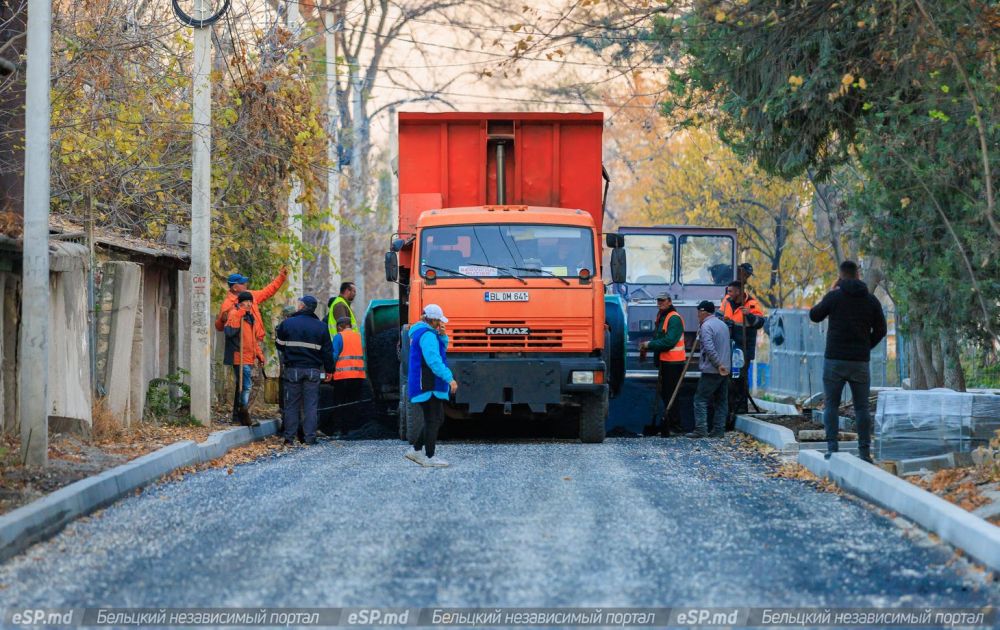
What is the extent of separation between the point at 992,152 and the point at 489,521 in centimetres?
902

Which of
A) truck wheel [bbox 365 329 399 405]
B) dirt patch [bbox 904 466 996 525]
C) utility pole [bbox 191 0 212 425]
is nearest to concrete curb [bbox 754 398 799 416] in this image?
truck wheel [bbox 365 329 399 405]

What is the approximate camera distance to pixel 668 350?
1980cm

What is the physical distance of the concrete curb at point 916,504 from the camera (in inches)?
335

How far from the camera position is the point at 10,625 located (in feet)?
23.1

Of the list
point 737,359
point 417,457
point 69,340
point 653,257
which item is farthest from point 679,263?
point 69,340

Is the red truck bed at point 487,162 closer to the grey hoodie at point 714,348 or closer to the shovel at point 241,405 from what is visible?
the grey hoodie at point 714,348

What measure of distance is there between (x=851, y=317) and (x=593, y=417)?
16.3 feet

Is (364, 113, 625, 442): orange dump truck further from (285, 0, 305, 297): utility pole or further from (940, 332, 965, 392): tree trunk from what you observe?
(940, 332, 965, 392): tree trunk

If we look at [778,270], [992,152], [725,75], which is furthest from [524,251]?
[778,270]

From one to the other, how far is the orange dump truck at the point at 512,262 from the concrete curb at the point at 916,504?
4.19 meters

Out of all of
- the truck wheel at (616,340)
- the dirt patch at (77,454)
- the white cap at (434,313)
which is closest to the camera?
the dirt patch at (77,454)

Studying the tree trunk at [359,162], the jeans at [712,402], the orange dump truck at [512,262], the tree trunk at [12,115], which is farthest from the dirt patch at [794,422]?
the tree trunk at [359,162]

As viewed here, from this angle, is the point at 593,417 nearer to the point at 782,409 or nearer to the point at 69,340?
the point at 782,409

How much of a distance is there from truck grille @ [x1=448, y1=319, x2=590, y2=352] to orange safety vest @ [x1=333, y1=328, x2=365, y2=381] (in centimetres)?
243
